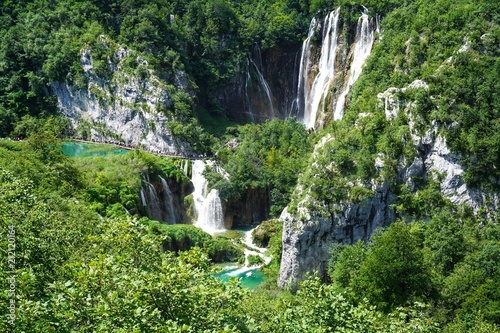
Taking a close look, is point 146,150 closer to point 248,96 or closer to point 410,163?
→ point 248,96

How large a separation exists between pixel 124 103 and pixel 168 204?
19.0 metres

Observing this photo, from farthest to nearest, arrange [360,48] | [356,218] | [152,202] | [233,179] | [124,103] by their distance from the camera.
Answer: [124,103]
[360,48]
[233,179]
[152,202]
[356,218]

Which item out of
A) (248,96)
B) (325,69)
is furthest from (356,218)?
(248,96)

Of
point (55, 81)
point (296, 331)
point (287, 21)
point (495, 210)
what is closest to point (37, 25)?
point (55, 81)

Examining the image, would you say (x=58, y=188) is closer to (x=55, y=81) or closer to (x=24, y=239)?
(x=24, y=239)

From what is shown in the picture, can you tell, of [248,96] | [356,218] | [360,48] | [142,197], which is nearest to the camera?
[356,218]

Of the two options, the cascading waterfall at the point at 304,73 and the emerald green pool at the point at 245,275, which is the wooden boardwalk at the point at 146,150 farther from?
the emerald green pool at the point at 245,275

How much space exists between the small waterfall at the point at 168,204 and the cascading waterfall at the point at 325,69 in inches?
884

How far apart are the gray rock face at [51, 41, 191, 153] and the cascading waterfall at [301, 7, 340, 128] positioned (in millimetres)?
15568

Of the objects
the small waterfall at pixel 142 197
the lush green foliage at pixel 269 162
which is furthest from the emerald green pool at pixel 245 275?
the small waterfall at pixel 142 197

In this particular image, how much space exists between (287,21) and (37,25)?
104 ft

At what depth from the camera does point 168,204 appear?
4569 cm

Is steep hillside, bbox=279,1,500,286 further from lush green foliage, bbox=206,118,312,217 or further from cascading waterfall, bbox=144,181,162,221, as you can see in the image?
cascading waterfall, bbox=144,181,162,221

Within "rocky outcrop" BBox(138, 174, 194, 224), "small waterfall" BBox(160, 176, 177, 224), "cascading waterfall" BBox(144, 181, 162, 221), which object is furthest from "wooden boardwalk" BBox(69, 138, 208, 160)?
"cascading waterfall" BBox(144, 181, 162, 221)
